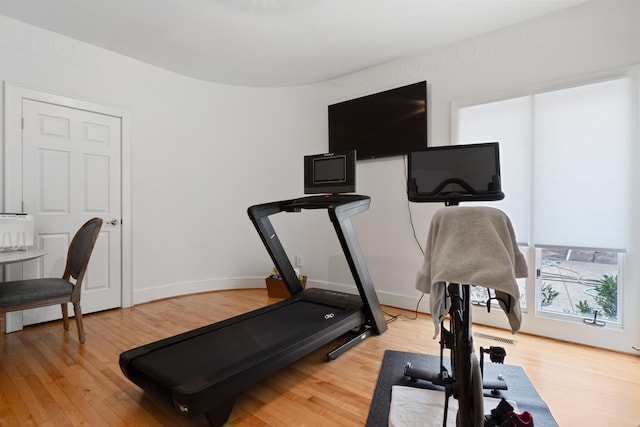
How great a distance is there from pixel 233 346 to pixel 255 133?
323 centimetres

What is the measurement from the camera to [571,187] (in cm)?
259

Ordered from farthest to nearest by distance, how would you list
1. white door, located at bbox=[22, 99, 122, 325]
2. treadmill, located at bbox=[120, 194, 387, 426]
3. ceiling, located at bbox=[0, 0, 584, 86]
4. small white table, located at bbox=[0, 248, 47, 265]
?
white door, located at bbox=[22, 99, 122, 325], ceiling, located at bbox=[0, 0, 584, 86], small white table, located at bbox=[0, 248, 47, 265], treadmill, located at bbox=[120, 194, 387, 426]

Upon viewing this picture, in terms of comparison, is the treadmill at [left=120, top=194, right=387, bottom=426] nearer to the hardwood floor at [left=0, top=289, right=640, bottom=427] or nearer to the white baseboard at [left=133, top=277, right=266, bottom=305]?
the hardwood floor at [left=0, top=289, right=640, bottom=427]

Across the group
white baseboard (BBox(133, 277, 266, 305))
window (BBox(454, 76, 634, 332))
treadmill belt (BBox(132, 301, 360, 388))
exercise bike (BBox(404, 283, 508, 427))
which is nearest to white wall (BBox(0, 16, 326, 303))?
white baseboard (BBox(133, 277, 266, 305))

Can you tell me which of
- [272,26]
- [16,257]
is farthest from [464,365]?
[272,26]

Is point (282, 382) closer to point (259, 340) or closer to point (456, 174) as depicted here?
point (259, 340)

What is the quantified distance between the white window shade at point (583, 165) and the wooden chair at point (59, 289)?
12.0 feet

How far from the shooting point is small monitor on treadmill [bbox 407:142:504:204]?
1.67m

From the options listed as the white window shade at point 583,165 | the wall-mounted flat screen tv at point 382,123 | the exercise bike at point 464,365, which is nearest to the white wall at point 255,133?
the wall-mounted flat screen tv at point 382,123

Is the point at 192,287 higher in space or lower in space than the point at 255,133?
lower

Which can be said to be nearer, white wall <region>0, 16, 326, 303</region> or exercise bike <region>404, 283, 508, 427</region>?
exercise bike <region>404, 283, 508, 427</region>

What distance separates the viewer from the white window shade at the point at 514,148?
280 cm

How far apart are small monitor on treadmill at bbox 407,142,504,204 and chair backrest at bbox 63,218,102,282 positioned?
95.5 inches

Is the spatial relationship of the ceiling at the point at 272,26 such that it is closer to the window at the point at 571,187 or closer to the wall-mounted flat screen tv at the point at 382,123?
the wall-mounted flat screen tv at the point at 382,123
